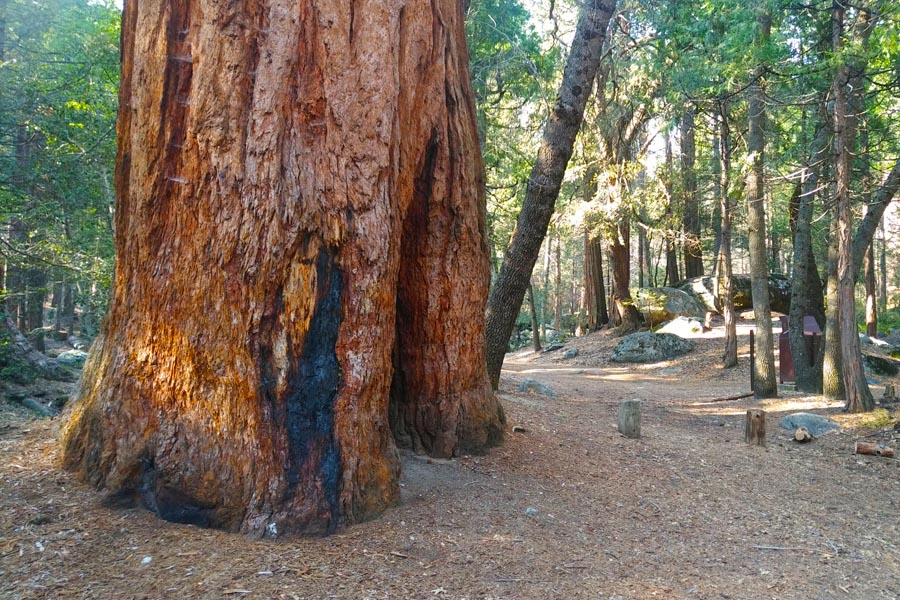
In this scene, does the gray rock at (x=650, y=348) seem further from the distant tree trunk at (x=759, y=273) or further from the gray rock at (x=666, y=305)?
the distant tree trunk at (x=759, y=273)

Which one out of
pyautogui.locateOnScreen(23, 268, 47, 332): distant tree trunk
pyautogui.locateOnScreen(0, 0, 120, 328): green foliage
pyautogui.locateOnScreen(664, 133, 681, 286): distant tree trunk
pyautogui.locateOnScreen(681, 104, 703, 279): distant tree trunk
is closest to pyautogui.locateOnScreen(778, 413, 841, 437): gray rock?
pyautogui.locateOnScreen(0, 0, 120, 328): green foliage

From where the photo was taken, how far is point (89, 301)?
13633 millimetres

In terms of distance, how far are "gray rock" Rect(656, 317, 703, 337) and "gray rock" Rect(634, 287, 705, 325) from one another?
508mm

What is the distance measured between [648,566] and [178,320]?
349 cm

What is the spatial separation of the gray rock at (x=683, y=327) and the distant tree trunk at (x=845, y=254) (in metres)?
12.0

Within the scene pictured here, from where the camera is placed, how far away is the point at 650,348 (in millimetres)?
20562

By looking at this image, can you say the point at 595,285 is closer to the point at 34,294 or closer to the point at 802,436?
the point at 802,436

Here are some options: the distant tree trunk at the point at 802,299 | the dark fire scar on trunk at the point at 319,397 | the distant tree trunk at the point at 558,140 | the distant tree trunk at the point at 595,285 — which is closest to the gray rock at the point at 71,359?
the distant tree trunk at the point at 558,140

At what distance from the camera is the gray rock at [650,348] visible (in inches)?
795

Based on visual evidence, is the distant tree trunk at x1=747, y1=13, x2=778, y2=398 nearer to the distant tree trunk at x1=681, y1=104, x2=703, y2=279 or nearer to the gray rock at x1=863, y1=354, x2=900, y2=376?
the gray rock at x1=863, y1=354, x2=900, y2=376

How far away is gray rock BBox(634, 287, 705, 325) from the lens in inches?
915

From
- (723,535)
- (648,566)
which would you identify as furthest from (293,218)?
(723,535)

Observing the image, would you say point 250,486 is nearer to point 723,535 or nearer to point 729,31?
point 723,535

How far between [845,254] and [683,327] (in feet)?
42.0
